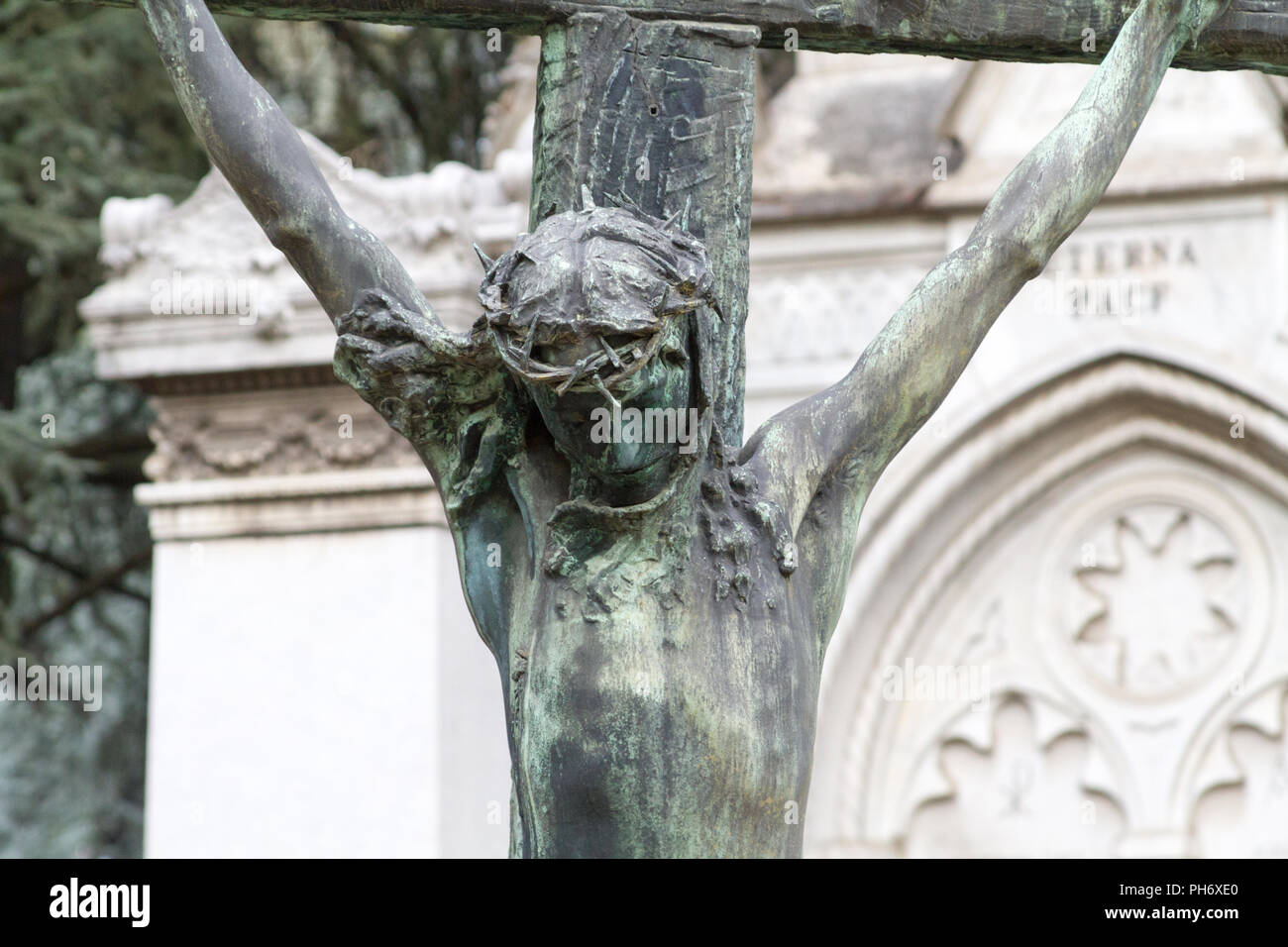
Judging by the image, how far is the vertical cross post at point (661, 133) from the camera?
2.52 m

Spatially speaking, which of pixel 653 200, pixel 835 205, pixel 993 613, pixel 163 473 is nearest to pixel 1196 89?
pixel 835 205

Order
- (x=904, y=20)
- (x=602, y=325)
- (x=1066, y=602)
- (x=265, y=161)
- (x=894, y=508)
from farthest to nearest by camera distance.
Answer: (x=1066, y=602)
(x=894, y=508)
(x=904, y=20)
(x=265, y=161)
(x=602, y=325)

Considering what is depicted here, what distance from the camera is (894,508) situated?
6465 mm

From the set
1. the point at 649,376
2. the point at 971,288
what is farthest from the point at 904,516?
the point at 649,376

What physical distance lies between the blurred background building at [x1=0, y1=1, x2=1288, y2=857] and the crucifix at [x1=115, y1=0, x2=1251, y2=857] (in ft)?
10.8

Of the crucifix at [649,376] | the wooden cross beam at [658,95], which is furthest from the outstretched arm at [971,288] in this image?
the wooden cross beam at [658,95]

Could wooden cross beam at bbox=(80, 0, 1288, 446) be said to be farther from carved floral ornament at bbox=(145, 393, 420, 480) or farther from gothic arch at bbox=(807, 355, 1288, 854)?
gothic arch at bbox=(807, 355, 1288, 854)

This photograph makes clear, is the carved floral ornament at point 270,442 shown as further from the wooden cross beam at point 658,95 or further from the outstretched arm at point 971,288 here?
the outstretched arm at point 971,288

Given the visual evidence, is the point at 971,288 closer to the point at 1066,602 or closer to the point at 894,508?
the point at 894,508

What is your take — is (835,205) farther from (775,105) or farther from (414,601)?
(414,601)

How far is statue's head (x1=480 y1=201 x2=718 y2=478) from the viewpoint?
7.16 feet

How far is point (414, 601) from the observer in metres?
5.93

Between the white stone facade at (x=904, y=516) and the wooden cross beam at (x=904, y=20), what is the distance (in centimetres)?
319

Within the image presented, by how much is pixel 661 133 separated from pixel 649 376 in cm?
42
